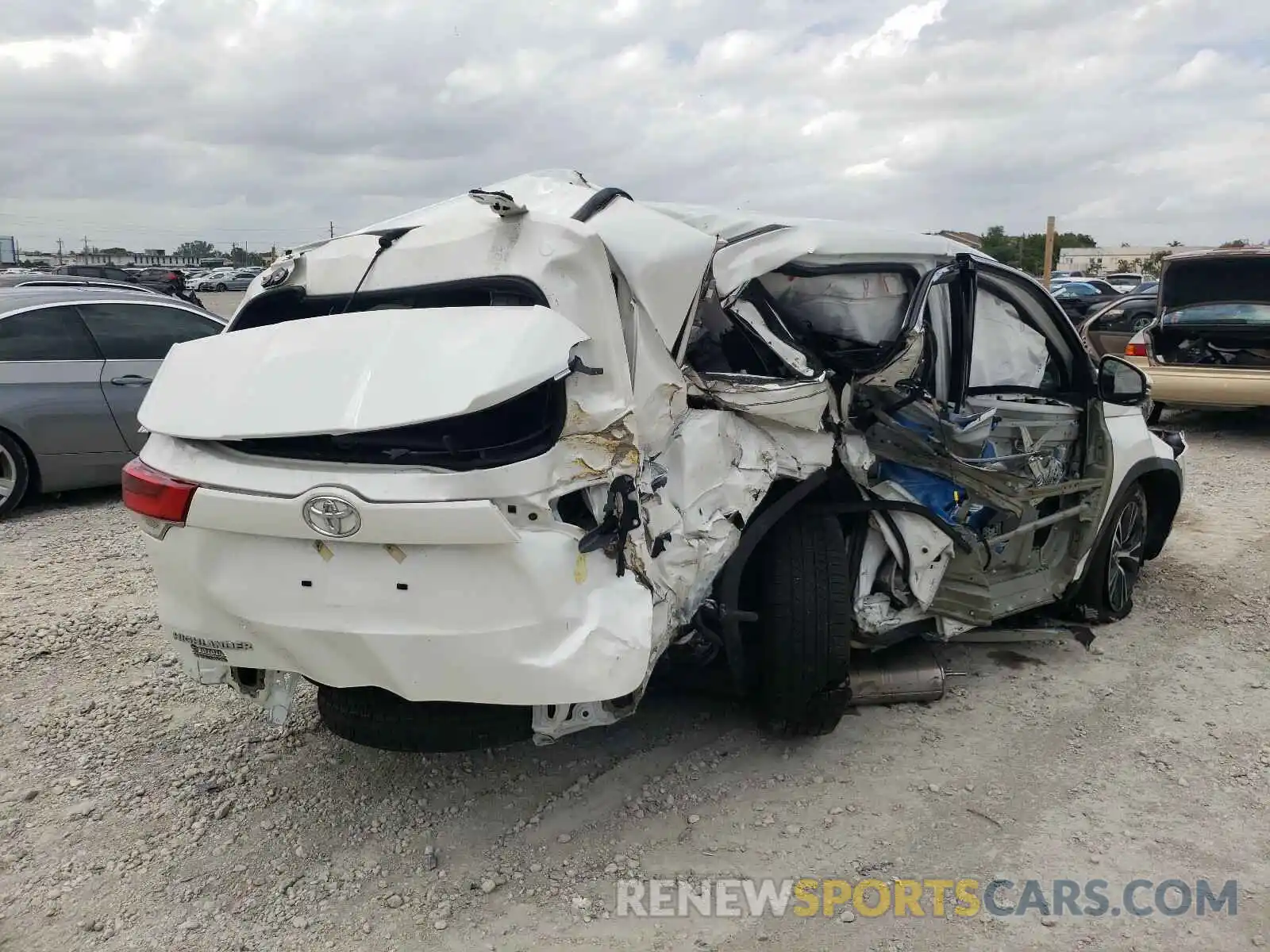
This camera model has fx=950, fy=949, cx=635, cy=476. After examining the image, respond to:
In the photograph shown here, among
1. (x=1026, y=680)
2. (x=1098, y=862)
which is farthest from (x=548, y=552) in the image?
(x=1026, y=680)

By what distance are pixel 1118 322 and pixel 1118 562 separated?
11.7m

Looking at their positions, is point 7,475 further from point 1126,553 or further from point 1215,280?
point 1215,280

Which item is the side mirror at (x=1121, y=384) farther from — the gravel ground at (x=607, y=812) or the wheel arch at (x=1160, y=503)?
the gravel ground at (x=607, y=812)

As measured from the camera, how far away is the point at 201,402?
2.63 m

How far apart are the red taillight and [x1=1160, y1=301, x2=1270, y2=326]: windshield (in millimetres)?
10098

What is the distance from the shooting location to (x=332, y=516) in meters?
2.36

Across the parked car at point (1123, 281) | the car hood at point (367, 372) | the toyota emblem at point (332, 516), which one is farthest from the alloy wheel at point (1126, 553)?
the parked car at point (1123, 281)

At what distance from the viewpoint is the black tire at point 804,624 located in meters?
3.24

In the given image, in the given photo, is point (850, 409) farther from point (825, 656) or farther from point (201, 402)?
point (201, 402)

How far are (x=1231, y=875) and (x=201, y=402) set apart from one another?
10.7 ft

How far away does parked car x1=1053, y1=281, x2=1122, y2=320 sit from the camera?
2181 centimetres

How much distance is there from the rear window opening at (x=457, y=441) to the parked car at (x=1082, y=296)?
67.7 feet

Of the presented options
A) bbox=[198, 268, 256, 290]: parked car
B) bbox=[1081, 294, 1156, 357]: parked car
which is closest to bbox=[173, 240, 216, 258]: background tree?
bbox=[198, 268, 256, 290]: parked car

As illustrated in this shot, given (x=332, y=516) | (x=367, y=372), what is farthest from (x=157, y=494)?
(x=367, y=372)
